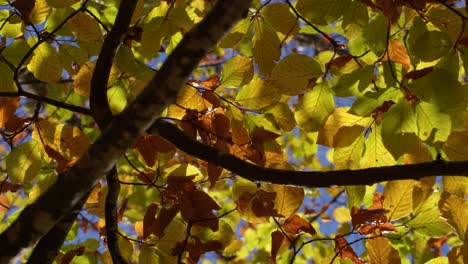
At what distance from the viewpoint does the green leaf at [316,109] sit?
4.74 ft

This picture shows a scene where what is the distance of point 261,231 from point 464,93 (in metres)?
1.92

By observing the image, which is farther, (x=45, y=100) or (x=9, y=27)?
(x=9, y=27)

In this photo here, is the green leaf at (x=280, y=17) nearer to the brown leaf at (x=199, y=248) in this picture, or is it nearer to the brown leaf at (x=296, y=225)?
the brown leaf at (x=296, y=225)

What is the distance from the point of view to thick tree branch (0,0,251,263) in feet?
2.64

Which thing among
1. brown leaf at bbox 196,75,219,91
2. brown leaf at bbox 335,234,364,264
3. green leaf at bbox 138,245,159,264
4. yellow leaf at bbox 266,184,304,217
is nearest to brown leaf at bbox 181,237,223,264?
green leaf at bbox 138,245,159,264

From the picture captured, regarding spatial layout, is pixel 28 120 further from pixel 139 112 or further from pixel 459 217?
pixel 459 217

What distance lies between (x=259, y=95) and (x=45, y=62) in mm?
657

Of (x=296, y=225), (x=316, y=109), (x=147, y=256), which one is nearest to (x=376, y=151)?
(x=316, y=109)

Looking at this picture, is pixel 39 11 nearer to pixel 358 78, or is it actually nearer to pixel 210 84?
pixel 210 84

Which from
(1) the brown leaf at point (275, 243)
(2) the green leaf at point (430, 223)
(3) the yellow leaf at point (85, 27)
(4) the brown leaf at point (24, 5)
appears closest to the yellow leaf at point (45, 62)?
(3) the yellow leaf at point (85, 27)

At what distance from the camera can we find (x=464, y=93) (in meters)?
1.15

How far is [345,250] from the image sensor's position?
144 cm

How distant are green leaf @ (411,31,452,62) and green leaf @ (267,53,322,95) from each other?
11.5 inches

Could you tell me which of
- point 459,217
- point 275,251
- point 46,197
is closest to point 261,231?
point 275,251
